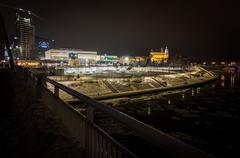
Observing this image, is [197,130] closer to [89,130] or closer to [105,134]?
[89,130]

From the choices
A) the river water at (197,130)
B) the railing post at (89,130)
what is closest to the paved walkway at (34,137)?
the railing post at (89,130)

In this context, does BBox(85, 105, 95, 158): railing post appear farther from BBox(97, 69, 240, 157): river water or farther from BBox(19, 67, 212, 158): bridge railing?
BBox(97, 69, 240, 157): river water

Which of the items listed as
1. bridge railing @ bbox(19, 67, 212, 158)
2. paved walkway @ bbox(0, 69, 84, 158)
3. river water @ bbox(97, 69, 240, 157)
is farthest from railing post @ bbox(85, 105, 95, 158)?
river water @ bbox(97, 69, 240, 157)

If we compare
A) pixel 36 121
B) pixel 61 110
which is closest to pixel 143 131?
pixel 61 110

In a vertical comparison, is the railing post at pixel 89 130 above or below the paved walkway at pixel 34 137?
above

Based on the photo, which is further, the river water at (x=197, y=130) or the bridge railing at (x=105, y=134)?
the river water at (x=197, y=130)

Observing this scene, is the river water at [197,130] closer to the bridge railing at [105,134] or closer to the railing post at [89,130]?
the bridge railing at [105,134]

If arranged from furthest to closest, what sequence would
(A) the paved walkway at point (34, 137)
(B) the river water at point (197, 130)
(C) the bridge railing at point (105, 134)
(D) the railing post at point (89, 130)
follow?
(B) the river water at point (197, 130)
(A) the paved walkway at point (34, 137)
(D) the railing post at point (89, 130)
(C) the bridge railing at point (105, 134)

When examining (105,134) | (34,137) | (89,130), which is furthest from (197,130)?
(105,134)

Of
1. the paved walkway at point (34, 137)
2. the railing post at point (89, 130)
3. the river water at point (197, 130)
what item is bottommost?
the river water at point (197, 130)

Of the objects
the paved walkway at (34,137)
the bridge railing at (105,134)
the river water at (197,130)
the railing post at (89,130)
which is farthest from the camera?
the river water at (197,130)

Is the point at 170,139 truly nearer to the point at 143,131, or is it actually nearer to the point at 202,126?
the point at 143,131

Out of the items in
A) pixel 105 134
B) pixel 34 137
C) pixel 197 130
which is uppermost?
pixel 105 134

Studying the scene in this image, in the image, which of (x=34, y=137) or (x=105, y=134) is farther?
(x=34, y=137)
